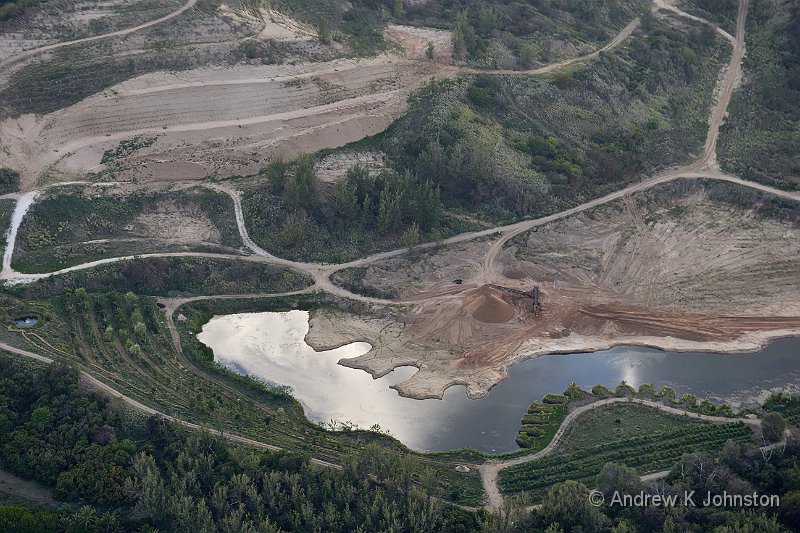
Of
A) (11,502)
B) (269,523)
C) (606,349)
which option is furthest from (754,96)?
(11,502)

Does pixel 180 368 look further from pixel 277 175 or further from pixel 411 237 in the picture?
pixel 411 237

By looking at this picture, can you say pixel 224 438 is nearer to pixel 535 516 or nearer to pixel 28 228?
pixel 535 516

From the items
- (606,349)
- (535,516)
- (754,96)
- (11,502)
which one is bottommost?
(11,502)

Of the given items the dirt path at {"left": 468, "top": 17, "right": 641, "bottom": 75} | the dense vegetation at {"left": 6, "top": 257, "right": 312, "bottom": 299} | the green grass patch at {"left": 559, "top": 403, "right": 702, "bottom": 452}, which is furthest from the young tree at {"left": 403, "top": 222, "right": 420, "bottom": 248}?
the dirt path at {"left": 468, "top": 17, "right": 641, "bottom": 75}

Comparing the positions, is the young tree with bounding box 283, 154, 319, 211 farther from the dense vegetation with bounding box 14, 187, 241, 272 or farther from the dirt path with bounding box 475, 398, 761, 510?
the dirt path with bounding box 475, 398, 761, 510

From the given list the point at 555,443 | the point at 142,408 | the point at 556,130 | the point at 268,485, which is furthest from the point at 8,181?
the point at 556,130

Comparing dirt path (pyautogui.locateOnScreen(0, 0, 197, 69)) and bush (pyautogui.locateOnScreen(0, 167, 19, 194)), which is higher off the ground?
dirt path (pyautogui.locateOnScreen(0, 0, 197, 69))
